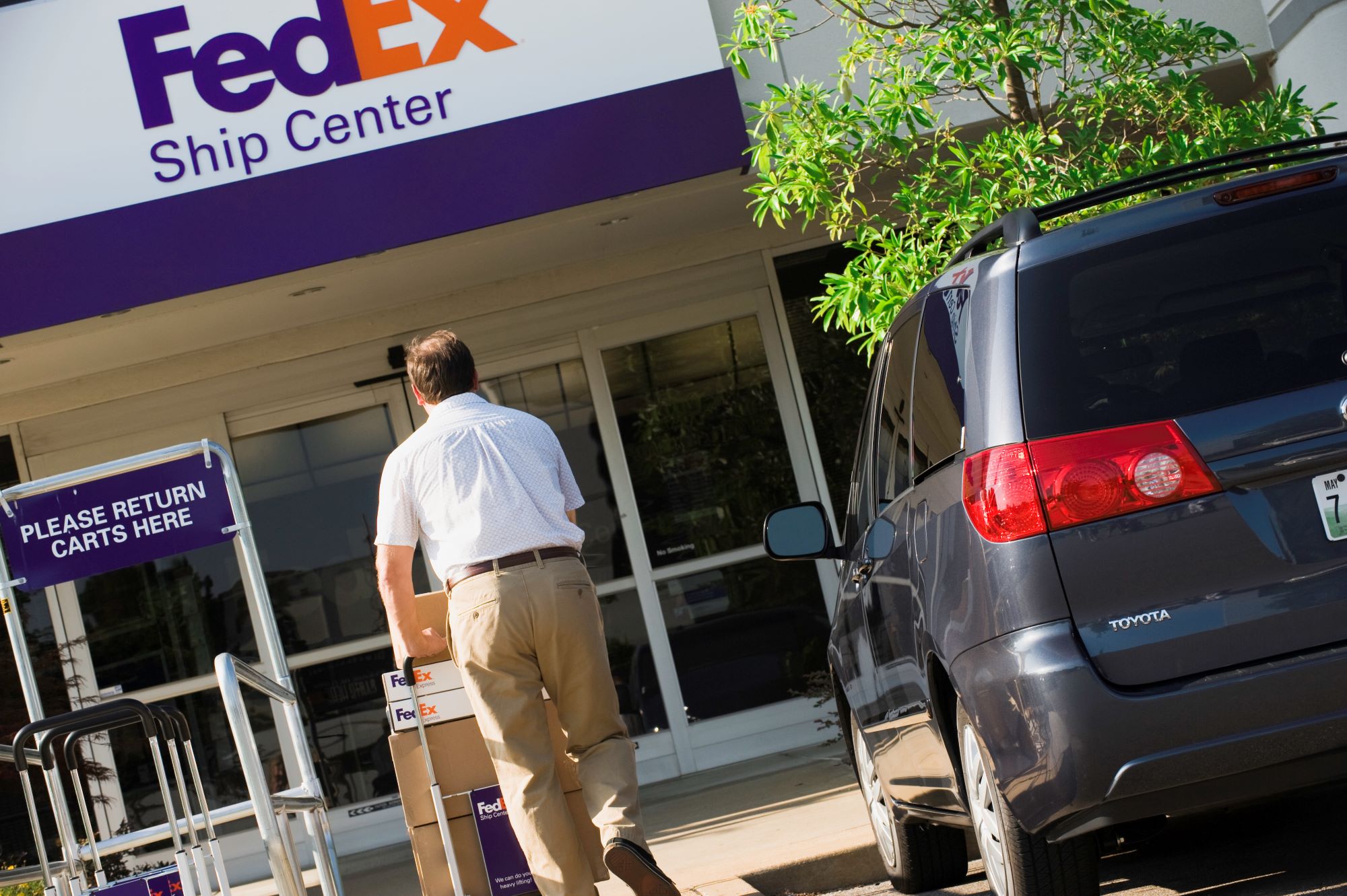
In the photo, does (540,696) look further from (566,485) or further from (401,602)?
(566,485)

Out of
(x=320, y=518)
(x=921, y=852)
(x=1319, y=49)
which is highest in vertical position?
(x=1319, y=49)

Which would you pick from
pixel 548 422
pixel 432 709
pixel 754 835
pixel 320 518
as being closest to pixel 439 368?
pixel 432 709

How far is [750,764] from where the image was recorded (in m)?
9.07

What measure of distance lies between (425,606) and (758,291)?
4.98m

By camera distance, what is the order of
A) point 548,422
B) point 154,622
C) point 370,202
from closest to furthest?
point 370,202
point 154,622
point 548,422

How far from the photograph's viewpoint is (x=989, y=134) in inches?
231

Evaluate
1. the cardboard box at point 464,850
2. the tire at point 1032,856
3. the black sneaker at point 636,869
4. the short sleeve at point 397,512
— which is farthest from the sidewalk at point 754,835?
the tire at point 1032,856

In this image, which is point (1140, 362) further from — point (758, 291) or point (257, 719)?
point (257, 719)

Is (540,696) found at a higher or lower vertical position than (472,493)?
lower

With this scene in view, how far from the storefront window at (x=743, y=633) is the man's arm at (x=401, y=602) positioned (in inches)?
182

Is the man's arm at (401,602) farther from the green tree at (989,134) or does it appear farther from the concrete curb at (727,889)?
the green tree at (989,134)

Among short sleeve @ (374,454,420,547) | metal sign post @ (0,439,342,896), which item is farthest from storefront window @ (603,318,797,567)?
short sleeve @ (374,454,420,547)

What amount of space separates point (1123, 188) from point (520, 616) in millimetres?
2265

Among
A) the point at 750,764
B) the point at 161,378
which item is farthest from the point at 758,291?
the point at 161,378
